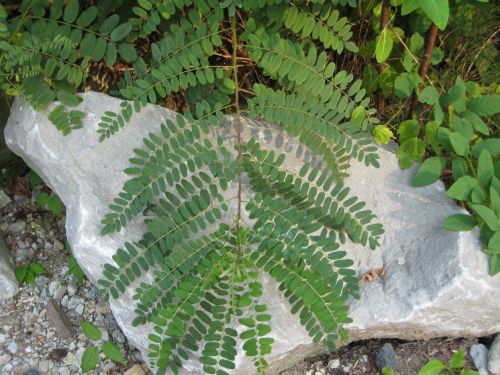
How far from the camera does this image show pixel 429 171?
2.55 m

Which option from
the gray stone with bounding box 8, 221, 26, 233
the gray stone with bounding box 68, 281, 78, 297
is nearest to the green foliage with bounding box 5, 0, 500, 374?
the gray stone with bounding box 68, 281, 78, 297

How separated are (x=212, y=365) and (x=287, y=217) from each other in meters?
0.57

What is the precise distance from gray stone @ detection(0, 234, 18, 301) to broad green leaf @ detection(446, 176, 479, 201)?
188cm

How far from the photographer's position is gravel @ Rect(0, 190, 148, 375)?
107 inches

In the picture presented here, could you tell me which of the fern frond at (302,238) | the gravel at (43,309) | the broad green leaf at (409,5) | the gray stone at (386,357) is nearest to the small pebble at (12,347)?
the gravel at (43,309)

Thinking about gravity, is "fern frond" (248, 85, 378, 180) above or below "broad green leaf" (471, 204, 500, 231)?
above

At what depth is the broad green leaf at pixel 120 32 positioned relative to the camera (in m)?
2.45

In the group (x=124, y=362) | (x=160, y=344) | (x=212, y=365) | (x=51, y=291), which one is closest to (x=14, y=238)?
(x=51, y=291)

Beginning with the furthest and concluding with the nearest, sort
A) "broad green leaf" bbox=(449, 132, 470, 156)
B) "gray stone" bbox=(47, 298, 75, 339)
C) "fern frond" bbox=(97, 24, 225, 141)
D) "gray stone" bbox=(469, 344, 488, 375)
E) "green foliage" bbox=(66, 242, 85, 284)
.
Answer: "green foliage" bbox=(66, 242, 85, 284), "gray stone" bbox=(47, 298, 75, 339), "gray stone" bbox=(469, 344, 488, 375), "broad green leaf" bbox=(449, 132, 470, 156), "fern frond" bbox=(97, 24, 225, 141)

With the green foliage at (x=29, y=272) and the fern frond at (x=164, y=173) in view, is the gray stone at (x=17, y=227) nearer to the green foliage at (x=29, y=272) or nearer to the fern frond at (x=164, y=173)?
the green foliage at (x=29, y=272)

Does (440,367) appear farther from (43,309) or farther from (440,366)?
(43,309)

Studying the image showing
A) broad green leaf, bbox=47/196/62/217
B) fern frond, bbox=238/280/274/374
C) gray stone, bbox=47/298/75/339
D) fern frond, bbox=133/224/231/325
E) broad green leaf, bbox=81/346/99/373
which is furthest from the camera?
broad green leaf, bbox=47/196/62/217

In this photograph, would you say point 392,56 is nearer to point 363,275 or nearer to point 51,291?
point 363,275

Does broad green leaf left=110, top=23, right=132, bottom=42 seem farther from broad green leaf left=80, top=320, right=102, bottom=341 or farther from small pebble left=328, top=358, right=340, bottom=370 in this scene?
small pebble left=328, top=358, right=340, bottom=370
